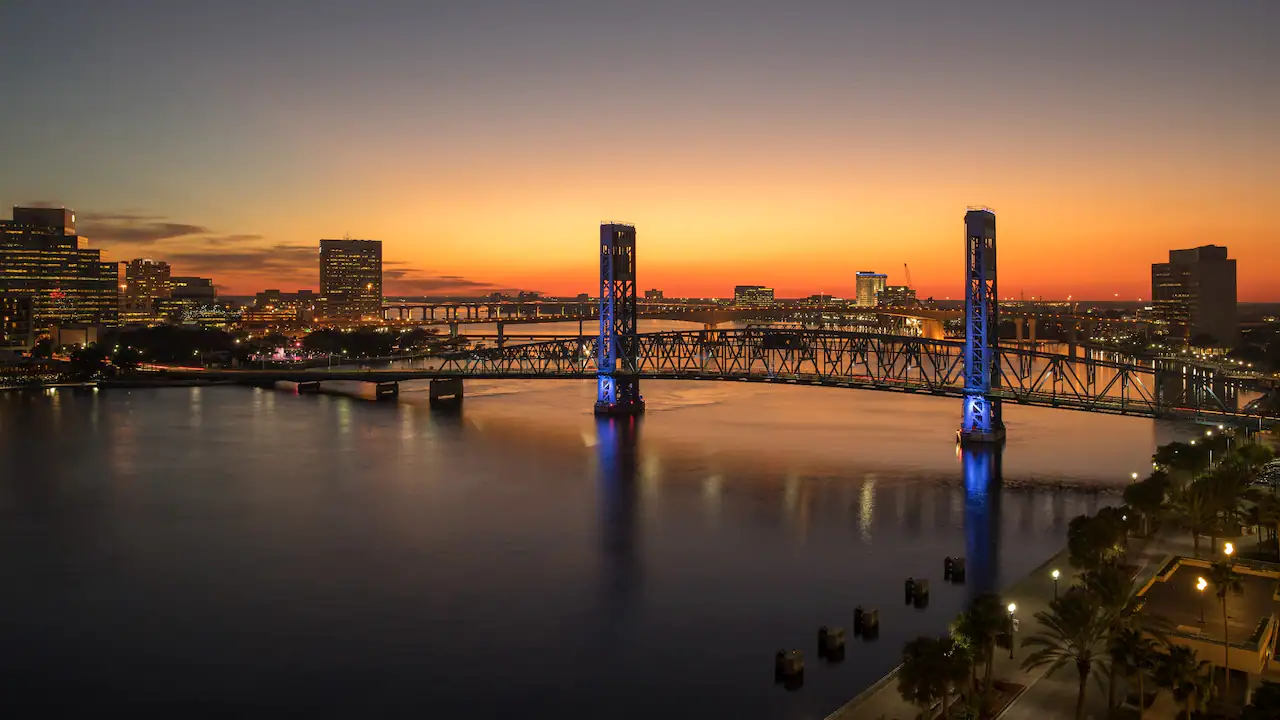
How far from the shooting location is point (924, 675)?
1271 centimetres

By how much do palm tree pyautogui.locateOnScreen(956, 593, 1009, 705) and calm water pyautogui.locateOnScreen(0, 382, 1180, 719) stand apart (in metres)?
3.13

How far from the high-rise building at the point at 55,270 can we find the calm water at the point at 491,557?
8598 cm

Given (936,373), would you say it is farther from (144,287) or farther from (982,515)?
(144,287)

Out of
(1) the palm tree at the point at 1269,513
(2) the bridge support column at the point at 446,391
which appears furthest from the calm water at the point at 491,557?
(2) the bridge support column at the point at 446,391

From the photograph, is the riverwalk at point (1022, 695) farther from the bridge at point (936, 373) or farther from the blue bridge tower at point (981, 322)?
the blue bridge tower at point (981, 322)

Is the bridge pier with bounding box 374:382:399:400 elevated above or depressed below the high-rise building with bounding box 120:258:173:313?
below

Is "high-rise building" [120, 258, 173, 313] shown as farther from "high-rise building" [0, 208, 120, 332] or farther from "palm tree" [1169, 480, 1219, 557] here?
"palm tree" [1169, 480, 1219, 557]

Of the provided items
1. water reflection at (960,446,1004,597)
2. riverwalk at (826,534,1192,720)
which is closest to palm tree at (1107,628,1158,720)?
riverwalk at (826,534,1192,720)

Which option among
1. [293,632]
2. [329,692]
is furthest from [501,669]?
[293,632]

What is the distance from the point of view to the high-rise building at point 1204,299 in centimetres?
13762

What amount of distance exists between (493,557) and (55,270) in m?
127

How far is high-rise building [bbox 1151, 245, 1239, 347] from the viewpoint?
452ft

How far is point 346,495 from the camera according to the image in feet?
113

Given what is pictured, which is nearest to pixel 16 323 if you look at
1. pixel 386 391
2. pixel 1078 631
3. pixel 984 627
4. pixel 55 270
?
pixel 55 270
